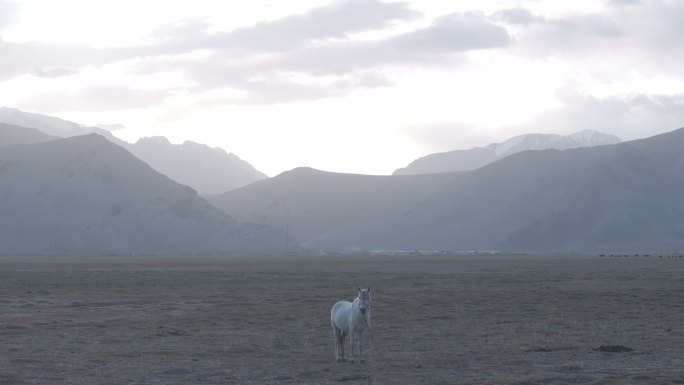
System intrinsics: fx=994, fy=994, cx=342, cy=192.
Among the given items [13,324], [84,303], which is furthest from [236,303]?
[13,324]

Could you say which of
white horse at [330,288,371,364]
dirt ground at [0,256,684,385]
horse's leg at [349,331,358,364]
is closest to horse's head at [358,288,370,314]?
white horse at [330,288,371,364]

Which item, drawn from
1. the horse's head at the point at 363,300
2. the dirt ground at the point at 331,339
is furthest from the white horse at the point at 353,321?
the dirt ground at the point at 331,339

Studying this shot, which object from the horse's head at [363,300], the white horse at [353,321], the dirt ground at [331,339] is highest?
the horse's head at [363,300]

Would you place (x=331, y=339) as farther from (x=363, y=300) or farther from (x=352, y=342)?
(x=363, y=300)

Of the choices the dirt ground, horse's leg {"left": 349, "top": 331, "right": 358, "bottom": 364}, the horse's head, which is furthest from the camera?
horse's leg {"left": 349, "top": 331, "right": 358, "bottom": 364}

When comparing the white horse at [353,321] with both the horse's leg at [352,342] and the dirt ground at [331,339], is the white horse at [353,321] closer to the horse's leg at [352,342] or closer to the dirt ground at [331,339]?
the horse's leg at [352,342]

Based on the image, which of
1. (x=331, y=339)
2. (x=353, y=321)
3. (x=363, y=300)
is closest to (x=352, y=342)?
(x=353, y=321)

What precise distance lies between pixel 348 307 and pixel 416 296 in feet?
93.5

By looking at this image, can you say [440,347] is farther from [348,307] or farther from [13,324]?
[13,324]

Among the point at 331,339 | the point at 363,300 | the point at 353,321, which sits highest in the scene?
the point at 363,300

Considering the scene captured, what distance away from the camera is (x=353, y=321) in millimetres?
23859

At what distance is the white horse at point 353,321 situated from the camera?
76.7 feet

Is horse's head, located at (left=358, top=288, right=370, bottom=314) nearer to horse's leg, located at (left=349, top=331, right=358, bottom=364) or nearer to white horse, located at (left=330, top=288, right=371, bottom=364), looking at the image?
white horse, located at (left=330, top=288, right=371, bottom=364)

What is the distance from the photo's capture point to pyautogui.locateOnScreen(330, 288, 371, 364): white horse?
76.7 feet
